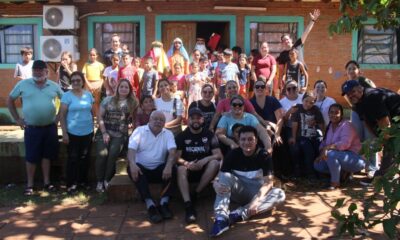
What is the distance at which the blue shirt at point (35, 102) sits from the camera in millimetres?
5637

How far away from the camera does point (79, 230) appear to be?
448 cm

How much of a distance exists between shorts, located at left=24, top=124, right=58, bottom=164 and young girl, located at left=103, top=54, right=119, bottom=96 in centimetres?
167

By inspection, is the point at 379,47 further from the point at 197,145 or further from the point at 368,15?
the point at 368,15

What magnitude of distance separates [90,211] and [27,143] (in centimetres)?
145

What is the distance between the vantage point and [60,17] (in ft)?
31.3

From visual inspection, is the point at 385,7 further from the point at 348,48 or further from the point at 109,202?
the point at 348,48

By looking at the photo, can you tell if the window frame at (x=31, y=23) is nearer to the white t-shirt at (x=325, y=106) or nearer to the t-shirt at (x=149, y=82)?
the t-shirt at (x=149, y=82)

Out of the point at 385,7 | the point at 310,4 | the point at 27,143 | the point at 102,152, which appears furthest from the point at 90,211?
the point at 310,4

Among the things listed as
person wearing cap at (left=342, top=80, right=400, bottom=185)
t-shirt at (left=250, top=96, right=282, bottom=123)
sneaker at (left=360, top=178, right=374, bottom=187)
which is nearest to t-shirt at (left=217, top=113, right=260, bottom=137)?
t-shirt at (left=250, top=96, right=282, bottom=123)

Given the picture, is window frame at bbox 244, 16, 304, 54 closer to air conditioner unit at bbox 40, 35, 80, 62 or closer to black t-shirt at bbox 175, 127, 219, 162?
air conditioner unit at bbox 40, 35, 80, 62

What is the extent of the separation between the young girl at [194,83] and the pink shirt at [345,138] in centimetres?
260

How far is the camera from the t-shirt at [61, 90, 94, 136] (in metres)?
5.70

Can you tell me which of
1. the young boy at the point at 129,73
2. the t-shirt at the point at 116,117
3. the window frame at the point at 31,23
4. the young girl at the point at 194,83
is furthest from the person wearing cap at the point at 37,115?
the window frame at the point at 31,23

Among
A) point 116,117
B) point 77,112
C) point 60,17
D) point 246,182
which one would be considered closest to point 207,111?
point 116,117
